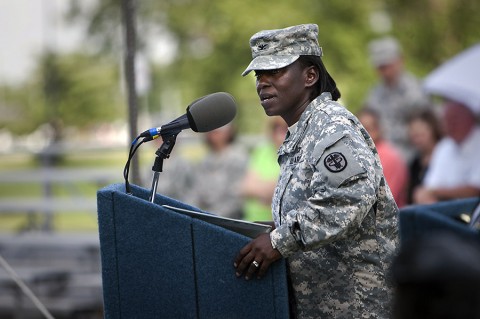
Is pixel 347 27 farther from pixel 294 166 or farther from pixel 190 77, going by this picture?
pixel 294 166

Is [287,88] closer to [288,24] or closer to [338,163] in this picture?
[338,163]

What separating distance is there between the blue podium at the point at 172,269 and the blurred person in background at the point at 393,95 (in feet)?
18.4

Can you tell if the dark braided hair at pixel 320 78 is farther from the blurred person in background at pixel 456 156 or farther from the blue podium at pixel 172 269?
the blurred person in background at pixel 456 156

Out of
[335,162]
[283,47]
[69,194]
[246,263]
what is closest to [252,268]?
[246,263]

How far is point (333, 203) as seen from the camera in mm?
2959

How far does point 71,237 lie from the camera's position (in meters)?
10.1

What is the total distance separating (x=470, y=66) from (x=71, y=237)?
15.1ft

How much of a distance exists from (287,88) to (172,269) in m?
0.72

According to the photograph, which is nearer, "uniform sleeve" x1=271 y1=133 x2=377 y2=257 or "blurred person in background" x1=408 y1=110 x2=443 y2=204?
"uniform sleeve" x1=271 y1=133 x2=377 y2=257

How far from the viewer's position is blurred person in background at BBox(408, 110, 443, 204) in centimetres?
737

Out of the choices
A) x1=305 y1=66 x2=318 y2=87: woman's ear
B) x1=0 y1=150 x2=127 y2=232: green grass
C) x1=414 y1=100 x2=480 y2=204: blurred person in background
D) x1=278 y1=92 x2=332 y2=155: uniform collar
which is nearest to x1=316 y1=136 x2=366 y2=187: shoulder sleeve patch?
x1=278 y1=92 x2=332 y2=155: uniform collar

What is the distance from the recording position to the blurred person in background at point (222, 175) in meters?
8.09

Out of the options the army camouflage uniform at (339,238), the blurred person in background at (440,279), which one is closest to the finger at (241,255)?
the army camouflage uniform at (339,238)

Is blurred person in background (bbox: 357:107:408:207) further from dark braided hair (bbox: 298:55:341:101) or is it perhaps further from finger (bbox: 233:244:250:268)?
finger (bbox: 233:244:250:268)
